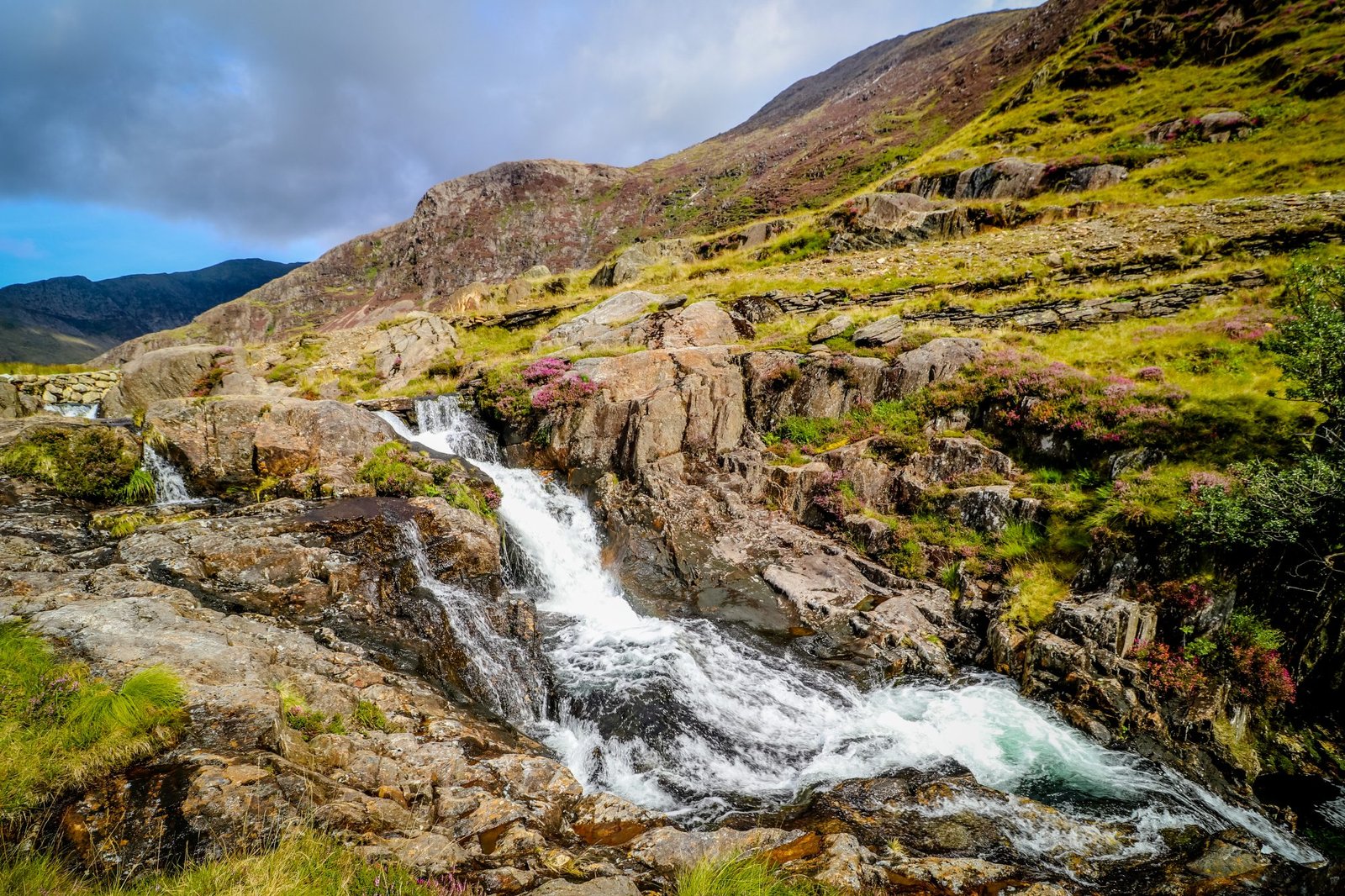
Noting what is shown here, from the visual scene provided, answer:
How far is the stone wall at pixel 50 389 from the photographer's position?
18.3 meters

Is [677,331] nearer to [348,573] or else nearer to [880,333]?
[880,333]

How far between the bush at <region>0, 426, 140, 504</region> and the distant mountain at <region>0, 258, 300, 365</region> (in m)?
105

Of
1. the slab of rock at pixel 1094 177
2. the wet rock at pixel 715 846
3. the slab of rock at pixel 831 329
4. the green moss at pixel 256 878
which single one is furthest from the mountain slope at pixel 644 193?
the wet rock at pixel 715 846

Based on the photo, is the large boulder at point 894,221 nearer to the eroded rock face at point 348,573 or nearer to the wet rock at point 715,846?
the eroded rock face at point 348,573

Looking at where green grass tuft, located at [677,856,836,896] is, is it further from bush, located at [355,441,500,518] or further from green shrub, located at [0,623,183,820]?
bush, located at [355,441,500,518]

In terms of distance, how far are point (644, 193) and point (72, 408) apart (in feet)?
288

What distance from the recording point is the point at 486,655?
9.84 metres

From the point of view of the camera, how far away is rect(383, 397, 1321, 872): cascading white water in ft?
23.8

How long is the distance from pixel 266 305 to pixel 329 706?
8778cm

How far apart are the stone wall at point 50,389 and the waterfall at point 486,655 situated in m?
20.5

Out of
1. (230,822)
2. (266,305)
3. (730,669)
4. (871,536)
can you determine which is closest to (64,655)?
(230,822)

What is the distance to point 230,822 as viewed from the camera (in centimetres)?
386

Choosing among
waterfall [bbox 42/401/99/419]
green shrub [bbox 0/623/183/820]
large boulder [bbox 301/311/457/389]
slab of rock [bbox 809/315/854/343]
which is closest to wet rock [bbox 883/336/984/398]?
slab of rock [bbox 809/315/854/343]

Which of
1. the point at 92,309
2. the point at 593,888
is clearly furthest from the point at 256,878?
the point at 92,309
